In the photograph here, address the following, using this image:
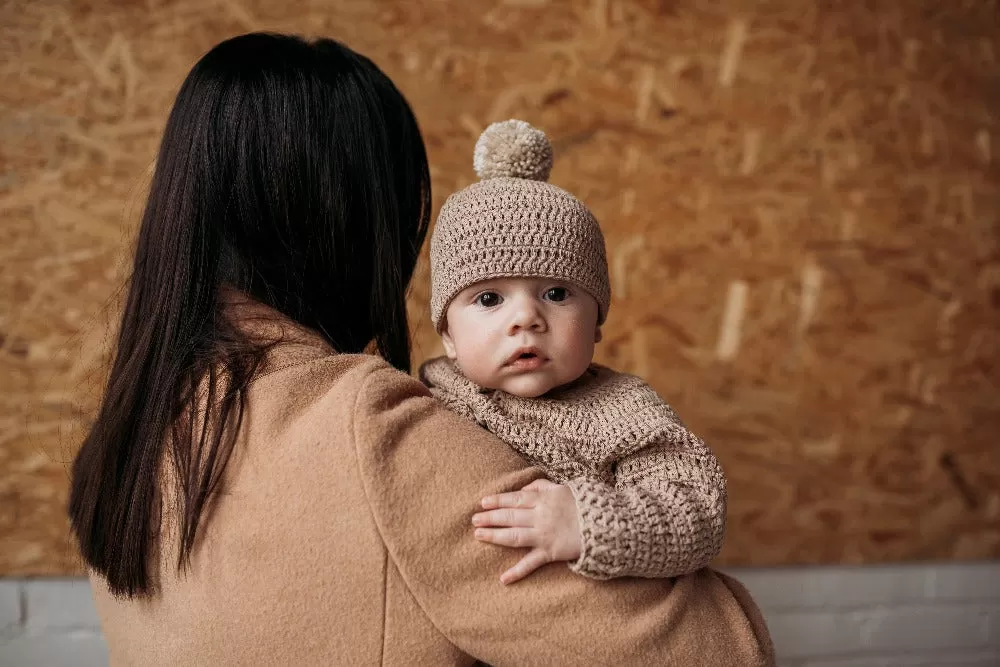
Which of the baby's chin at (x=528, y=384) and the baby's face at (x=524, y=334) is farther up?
the baby's face at (x=524, y=334)

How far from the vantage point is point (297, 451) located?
31.4 inches

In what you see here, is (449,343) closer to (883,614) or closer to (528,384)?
(528,384)

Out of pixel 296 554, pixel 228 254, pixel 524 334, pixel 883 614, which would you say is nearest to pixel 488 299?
pixel 524 334

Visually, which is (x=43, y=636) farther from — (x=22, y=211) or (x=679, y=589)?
(x=679, y=589)

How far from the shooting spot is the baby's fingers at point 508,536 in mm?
784

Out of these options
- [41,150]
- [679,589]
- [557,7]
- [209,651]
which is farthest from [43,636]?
[557,7]

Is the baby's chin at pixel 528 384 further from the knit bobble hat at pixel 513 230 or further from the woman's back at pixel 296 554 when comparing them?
the woman's back at pixel 296 554

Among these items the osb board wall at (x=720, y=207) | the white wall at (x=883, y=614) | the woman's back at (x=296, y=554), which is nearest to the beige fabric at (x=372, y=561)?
the woman's back at (x=296, y=554)

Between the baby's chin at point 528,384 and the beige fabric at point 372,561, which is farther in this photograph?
the baby's chin at point 528,384

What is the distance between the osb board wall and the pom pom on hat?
2.95 ft

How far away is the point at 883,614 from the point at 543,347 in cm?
180

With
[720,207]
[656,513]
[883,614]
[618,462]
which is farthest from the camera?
[883,614]

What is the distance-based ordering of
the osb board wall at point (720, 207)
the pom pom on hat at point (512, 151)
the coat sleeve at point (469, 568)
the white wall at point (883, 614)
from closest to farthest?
the coat sleeve at point (469, 568), the pom pom on hat at point (512, 151), the osb board wall at point (720, 207), the white wall at point (883, 614)

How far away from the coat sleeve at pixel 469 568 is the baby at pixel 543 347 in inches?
4.9
